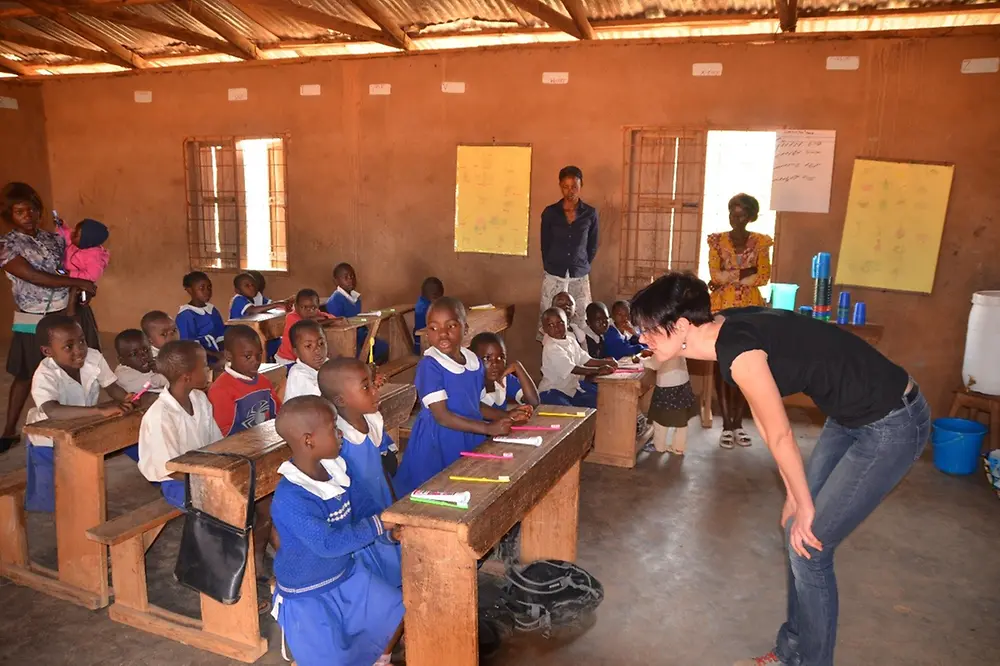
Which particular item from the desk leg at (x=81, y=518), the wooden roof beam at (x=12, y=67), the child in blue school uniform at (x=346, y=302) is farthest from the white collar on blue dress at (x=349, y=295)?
the wooden roof beam at (x=12, y=67)

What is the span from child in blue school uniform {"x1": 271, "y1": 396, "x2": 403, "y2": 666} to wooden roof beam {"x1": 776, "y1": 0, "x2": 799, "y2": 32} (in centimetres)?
539

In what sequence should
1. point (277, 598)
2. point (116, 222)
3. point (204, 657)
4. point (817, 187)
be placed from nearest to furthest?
point (277, 598) → point (204, 657) → point (817, 187) → point (116, 222)

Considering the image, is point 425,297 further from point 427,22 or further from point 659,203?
point 427,22

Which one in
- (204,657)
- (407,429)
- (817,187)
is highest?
(817,187)

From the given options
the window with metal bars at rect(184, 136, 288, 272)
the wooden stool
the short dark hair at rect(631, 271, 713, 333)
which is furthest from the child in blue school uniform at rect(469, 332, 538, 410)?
the window with metal bars at rect(184, 136, 288, 272)

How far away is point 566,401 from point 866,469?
306 cm

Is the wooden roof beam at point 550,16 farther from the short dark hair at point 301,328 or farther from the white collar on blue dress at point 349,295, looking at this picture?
the short dark hair at point 301,328

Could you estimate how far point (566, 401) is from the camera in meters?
5.46

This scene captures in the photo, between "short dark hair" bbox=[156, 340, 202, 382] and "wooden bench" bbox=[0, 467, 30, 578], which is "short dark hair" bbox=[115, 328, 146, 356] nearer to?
"wooden bench" bbox=[0, 467, 30, 578]

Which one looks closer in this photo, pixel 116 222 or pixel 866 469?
pixel 866 469

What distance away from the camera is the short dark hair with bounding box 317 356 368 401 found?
2.85 metres

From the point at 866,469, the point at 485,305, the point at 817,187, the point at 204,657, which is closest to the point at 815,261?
the point at 817,187

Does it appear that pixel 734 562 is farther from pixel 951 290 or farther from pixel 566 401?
pixel 951 290

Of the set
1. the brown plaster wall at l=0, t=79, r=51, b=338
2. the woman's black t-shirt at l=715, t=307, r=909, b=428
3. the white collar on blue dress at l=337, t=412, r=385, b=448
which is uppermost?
the brown plaster wall at l=0, t=79, r=51, b=338
